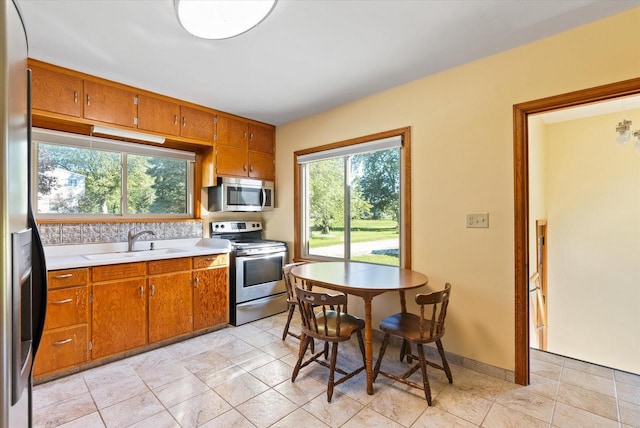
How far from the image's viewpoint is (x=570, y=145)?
3.62 metres

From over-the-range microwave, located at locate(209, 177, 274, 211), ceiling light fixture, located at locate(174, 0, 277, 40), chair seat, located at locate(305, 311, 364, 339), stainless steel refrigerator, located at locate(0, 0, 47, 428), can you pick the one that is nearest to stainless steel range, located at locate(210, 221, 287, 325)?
over-the-range microwave, located at locate(209, 177, 274, 211)

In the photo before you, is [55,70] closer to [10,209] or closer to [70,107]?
[70,107]

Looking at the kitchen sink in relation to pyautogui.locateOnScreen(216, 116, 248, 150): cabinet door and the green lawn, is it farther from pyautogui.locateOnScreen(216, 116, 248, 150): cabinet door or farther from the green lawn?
the green lawn

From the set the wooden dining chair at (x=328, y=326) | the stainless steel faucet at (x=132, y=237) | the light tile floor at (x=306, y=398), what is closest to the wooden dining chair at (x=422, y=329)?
the light tile floor at (x=306, y=398)

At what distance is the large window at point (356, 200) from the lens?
9.65ft

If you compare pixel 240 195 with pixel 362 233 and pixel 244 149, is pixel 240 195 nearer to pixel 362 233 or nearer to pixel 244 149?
pixel 244 149

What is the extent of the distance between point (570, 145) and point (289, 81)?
11.4 ft

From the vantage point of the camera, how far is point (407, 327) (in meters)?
2.17

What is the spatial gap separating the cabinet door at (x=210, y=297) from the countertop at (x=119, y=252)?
0.79ft

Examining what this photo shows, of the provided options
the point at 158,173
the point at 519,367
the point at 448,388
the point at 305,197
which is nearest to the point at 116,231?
the point at 158,173

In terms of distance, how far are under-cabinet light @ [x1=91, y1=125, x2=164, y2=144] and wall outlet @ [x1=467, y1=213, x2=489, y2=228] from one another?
300 cm

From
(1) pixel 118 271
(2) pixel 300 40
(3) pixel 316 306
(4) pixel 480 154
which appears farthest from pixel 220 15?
(1) pixel 118 271

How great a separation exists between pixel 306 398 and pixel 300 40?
2.46m

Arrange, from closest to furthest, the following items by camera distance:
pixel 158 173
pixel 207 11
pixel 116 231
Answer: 1. pixel 207 11
2. pixel 116 231
3. pixel 158 173
